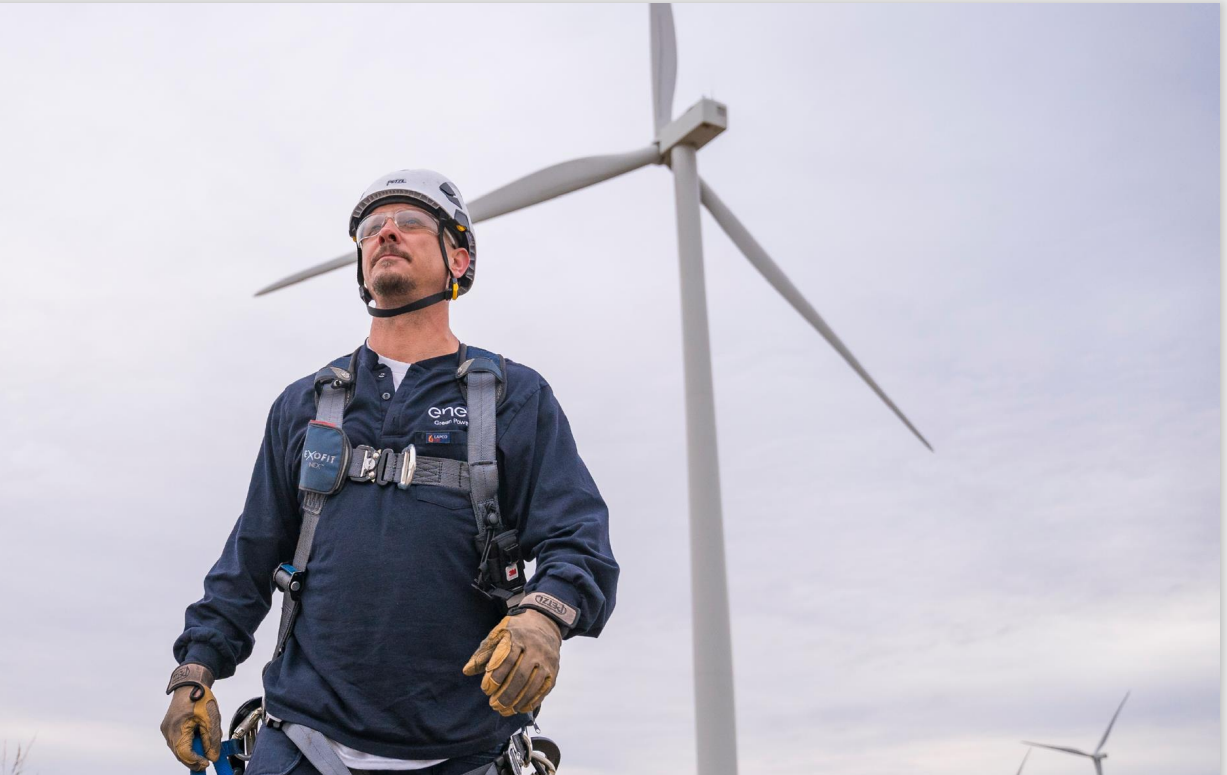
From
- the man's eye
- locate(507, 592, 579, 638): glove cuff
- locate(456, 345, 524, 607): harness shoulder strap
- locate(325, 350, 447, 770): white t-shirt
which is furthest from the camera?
the man's eye

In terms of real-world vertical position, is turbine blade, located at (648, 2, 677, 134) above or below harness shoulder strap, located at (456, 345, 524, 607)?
above

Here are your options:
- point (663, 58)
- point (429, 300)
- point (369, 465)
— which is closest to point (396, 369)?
point (429, 300)

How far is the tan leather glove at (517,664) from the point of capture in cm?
446

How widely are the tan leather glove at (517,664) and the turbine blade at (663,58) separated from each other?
21.6 meters

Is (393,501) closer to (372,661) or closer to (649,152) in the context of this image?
(372,661)

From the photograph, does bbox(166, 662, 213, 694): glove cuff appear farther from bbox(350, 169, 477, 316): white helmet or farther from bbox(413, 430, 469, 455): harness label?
bbox(350, 169, 477, 316): white helmet

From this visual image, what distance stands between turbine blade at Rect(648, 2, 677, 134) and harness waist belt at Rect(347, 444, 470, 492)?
2075cm

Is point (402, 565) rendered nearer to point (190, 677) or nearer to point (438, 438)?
point (438, 438)

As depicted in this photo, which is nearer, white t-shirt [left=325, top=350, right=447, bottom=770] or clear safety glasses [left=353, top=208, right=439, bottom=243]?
white t-shirt [left=325, top=350, right=447, bottom=770]

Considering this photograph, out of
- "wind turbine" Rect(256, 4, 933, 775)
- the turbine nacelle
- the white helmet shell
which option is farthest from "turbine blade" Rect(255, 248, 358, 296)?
the white helmet shell

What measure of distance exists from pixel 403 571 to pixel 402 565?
25 millimetres

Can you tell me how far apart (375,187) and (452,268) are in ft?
1.76

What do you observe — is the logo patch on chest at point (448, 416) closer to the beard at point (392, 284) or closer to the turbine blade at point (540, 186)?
the beard at point (392, 284)

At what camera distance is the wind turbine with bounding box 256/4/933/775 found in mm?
21625
